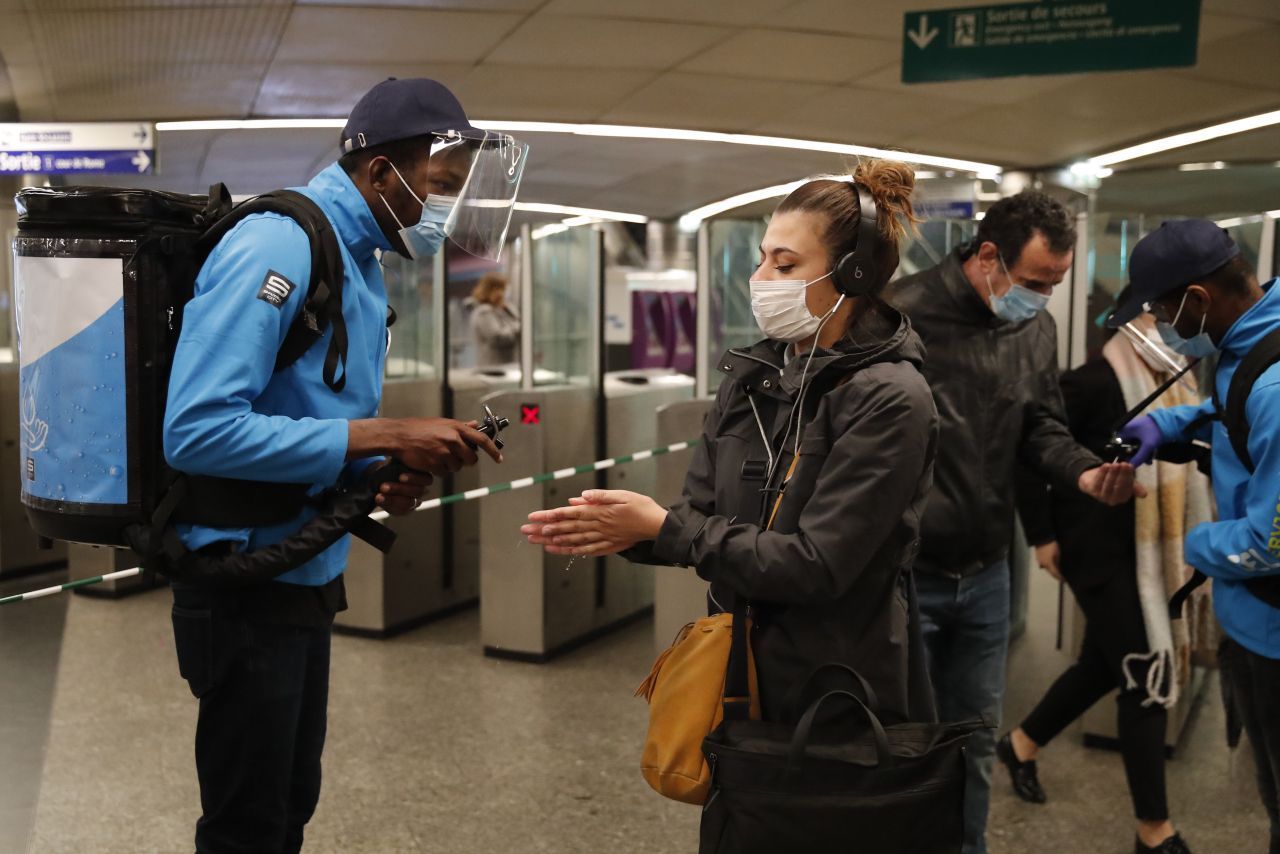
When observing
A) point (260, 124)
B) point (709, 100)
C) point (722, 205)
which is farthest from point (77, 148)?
point (722, 205)

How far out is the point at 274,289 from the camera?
65.0 inches

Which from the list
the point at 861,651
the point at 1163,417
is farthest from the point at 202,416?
the point at 1163,417

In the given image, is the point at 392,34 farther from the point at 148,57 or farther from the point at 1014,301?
the point at 1014,301

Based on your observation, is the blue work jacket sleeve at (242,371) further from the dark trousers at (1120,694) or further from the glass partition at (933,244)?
the glass partition at (933,244)

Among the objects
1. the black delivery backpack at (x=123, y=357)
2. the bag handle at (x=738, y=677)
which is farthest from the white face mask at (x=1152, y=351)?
the black delivery backpack at (x=123, y=357)

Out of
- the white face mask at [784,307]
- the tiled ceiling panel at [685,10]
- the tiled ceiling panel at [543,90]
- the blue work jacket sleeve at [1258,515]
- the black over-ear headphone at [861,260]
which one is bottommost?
the blue work jacket sleeve at [1258,515]

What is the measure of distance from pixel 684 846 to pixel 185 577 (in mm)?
1983

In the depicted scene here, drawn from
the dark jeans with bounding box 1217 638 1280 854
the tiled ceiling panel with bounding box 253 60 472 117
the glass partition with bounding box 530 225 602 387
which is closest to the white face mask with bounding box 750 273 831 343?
the dark jeans with bounding box 1217 638 1280 854

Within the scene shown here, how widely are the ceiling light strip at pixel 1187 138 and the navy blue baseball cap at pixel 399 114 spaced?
8.61m

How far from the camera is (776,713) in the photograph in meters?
1.61

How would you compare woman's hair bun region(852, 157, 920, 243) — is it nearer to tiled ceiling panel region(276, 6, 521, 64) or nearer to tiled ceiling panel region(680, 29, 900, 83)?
tiled ceiling panel region(276, 6, 521, 64)

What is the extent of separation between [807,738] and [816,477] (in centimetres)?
37

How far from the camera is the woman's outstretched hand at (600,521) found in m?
1.59

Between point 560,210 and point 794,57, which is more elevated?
point 794,57
